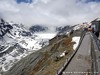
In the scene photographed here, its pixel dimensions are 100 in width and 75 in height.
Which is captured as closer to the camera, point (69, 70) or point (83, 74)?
point (83, 74)

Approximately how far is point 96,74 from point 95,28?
389ft

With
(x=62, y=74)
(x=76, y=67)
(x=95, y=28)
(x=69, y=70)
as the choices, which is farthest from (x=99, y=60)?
(x=95, y=28)

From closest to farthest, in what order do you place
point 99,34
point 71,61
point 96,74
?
point 96,74 → point 71,61 → point 99,34

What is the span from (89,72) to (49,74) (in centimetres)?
723

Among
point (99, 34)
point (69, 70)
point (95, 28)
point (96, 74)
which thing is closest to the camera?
point (96, 74)

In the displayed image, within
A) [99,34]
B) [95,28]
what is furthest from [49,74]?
[95,28]

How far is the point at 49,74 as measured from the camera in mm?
43844

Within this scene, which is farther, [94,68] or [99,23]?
[99,23]

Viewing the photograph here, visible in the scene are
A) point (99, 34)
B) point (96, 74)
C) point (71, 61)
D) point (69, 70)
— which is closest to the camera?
point (96, 74)

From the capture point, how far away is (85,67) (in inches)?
1746

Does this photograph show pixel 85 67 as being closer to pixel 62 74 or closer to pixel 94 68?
pixel 94 68

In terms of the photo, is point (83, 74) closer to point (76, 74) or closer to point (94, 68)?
point (76, 74)

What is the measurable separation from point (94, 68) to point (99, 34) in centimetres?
10130

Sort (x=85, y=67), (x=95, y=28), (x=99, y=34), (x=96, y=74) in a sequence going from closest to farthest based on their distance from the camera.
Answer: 1. (x=96, y=74)
2. (x=85, y=67)
3. (x=99, y=34)
4. (x=95, y=28)
